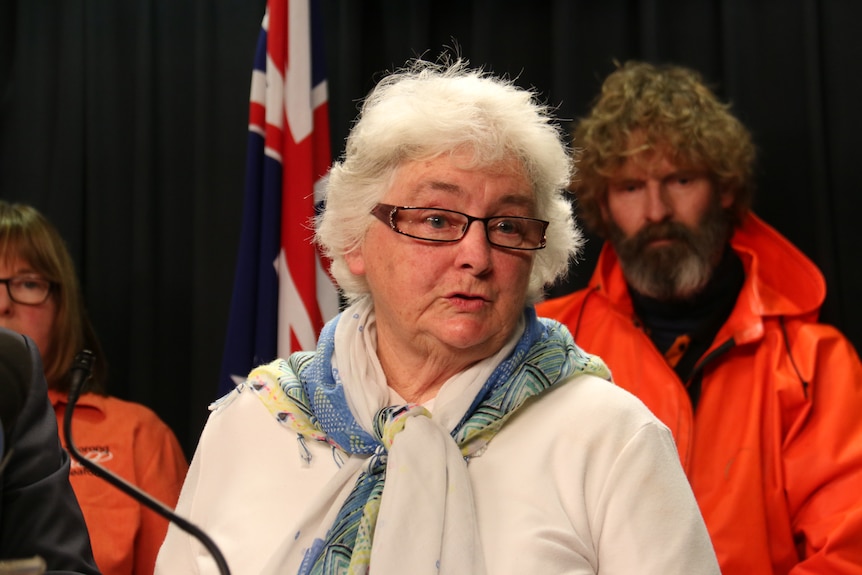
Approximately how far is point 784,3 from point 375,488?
82.9 inches

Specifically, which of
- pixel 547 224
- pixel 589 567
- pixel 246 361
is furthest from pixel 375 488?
pixel 246 361

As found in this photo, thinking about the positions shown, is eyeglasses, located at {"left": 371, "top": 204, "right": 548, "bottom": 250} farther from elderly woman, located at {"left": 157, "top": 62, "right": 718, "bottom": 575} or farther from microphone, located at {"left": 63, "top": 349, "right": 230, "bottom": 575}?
microphone, located at {"left": 63, "top": 349, "right": 230, "bottom": 575}


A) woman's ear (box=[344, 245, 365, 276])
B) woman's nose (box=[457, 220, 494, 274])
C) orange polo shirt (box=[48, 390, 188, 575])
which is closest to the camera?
woman's nose (box=[457, 220, 494, 274])

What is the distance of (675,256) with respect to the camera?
8.87ft

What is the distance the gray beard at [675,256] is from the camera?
2713 mm

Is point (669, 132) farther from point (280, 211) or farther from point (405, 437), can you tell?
point (405, 437)

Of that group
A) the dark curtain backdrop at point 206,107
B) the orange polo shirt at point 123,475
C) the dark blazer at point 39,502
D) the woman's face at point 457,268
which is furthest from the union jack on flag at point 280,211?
the dark blazer at point 39,502

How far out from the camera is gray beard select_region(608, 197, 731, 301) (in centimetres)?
271

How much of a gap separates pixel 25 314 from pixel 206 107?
2.93ft

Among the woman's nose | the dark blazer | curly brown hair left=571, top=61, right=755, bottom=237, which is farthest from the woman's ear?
curly brown hair left=571, top=61, right=755, bottom=237

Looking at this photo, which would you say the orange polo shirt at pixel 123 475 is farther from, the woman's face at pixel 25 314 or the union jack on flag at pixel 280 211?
the union jack on flag at pixel 280 211

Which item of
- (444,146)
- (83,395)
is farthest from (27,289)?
(444,146)

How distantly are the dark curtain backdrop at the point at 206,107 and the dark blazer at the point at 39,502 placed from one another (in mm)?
1715

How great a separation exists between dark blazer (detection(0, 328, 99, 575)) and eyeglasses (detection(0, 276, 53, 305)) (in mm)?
1305
